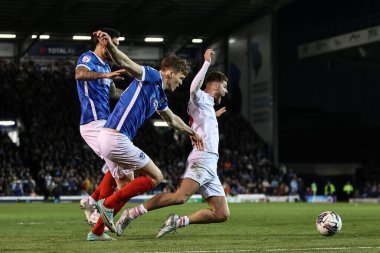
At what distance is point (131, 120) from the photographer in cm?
1033

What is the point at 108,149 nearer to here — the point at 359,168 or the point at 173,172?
the point at 173,172

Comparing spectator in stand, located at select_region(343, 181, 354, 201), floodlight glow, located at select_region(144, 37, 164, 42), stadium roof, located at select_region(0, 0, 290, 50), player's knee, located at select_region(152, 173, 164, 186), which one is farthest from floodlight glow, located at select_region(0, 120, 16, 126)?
player's knee, located at select_region(152, 173, 164, 186)

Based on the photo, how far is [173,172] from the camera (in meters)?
44.3

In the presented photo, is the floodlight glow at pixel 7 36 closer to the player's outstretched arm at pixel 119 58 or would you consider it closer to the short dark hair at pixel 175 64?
the short dark hair at pixel 175 64

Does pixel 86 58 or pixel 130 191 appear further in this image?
pixel 86 58

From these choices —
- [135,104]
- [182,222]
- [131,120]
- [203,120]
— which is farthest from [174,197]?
[135,104]

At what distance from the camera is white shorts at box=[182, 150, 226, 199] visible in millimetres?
11406

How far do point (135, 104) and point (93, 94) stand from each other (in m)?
1.67

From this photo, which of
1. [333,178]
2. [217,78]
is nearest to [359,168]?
[333,178]

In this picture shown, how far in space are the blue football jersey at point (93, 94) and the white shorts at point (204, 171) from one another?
1.48 metres

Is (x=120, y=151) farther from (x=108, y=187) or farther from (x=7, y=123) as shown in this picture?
(x=7, y=123)

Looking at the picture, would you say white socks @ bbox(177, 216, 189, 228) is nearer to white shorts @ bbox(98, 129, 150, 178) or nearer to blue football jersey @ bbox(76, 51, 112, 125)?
white shorts @ bbox(98, 129, 150, 178)

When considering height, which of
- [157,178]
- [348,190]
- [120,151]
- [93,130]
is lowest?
[348,190]

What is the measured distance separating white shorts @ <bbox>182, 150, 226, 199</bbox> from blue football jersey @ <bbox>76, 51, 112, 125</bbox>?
1.48 meters
